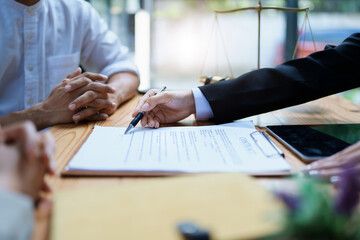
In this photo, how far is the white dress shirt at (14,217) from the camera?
35 cm

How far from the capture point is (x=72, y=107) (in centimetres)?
97

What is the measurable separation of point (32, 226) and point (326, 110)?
101 centimetres

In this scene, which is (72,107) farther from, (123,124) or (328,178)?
(328,178)

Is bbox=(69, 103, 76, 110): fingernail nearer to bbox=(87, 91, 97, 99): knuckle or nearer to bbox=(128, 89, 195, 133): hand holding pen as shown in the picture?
bbox=(87, 91, 97, 99): knuckle

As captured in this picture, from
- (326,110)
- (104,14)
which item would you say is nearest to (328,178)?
(326,110)

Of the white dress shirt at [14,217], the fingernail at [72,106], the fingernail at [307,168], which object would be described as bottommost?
the fingernail at [307,168]

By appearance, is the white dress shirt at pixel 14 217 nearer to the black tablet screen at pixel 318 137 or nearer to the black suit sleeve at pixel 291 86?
the black tablet screen at pixel 318 137

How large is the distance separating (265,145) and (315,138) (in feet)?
0.44

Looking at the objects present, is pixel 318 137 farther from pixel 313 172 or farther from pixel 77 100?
pixel 77 100

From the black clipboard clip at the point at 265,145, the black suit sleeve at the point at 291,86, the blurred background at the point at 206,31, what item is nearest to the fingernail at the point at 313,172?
the black clipboard clip at the point at 265,145

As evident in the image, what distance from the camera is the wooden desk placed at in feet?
1.82

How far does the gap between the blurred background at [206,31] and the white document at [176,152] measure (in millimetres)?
1650

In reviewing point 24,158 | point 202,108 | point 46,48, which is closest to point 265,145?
point 202,108

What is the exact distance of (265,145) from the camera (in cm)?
73
